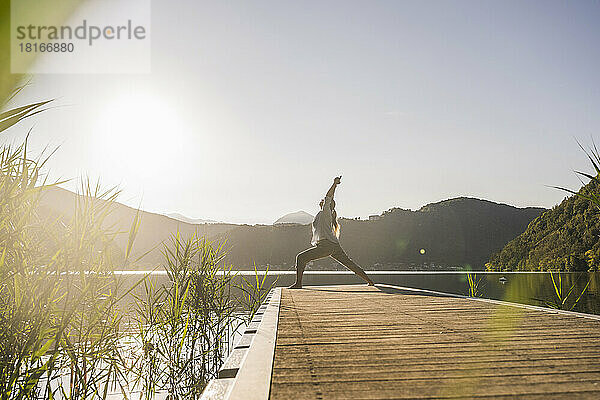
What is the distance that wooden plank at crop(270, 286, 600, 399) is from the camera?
1763mm

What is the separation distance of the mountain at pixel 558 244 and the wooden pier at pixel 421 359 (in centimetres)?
4366

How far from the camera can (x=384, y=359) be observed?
2268 millimetres

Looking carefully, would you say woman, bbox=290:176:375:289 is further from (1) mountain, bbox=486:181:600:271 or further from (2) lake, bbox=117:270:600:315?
(1) mountain, bbox=486:181:600:271

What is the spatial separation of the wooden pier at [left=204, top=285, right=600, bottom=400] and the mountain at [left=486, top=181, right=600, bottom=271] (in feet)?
143

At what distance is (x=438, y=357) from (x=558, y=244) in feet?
182

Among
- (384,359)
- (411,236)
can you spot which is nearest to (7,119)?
(384,359)

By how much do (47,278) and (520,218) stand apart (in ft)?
248

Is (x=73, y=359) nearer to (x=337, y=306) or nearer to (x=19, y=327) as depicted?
(x=19, y=327)

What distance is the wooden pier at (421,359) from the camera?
176 cm

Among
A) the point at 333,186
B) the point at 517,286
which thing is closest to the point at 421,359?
the point at 333,186

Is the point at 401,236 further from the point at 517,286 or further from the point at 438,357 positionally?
the point at 438,357

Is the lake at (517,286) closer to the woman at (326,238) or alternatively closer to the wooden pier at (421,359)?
the woman at (326,238)

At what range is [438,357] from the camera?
2291mm

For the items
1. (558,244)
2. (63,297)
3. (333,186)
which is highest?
(333,186)
